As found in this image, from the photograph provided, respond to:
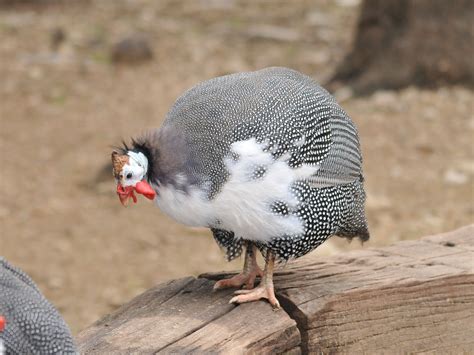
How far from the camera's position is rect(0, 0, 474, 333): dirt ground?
5.15 metres

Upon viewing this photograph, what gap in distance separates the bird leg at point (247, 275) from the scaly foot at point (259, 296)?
0.14 metres

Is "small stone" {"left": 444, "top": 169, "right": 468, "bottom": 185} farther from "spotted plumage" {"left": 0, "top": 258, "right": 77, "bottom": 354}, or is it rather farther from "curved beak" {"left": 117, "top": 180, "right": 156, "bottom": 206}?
"spotted plumage" {"left": 0, "top": 258, "right": 77, "bottom": 354}

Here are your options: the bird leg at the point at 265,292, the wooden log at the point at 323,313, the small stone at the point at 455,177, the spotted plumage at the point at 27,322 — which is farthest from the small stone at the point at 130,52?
the spotted plumage at the point at 27,322

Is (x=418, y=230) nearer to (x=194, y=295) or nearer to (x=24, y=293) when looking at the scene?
(x=194, y=295)

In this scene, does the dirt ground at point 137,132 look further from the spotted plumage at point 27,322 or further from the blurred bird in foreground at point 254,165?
the spotted plumage at point 27,322

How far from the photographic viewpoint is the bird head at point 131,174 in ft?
8.73

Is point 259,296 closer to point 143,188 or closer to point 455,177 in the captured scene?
point 143,188

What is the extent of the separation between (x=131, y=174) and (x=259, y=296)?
545 millimetres

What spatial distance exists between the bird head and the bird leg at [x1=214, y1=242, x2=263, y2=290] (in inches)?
18.1

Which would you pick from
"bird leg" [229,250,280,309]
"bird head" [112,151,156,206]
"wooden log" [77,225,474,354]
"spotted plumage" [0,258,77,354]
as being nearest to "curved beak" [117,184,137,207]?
"bird head" [112,151,156,206]

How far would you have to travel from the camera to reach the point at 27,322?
2.05m

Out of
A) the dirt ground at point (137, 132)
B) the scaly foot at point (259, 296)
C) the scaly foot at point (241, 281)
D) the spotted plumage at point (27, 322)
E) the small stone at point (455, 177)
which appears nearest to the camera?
the spotted plumage at point (27, 322)

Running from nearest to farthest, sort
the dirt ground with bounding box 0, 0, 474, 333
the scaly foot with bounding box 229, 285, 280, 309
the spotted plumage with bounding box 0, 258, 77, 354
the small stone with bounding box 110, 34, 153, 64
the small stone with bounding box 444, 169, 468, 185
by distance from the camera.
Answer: the spotted plumage with bounding box 0, 258, 77, 354
the scaly foot with bounding box 229, 285, 280, 309
the dirt ground with bounding box 0, 0, 474, 333
the small stone with bounding box 444, 169, 468, 185
the small stone with bounding box 110, 34, 153, 64

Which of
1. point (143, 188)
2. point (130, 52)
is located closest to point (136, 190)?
point (143, 188)
